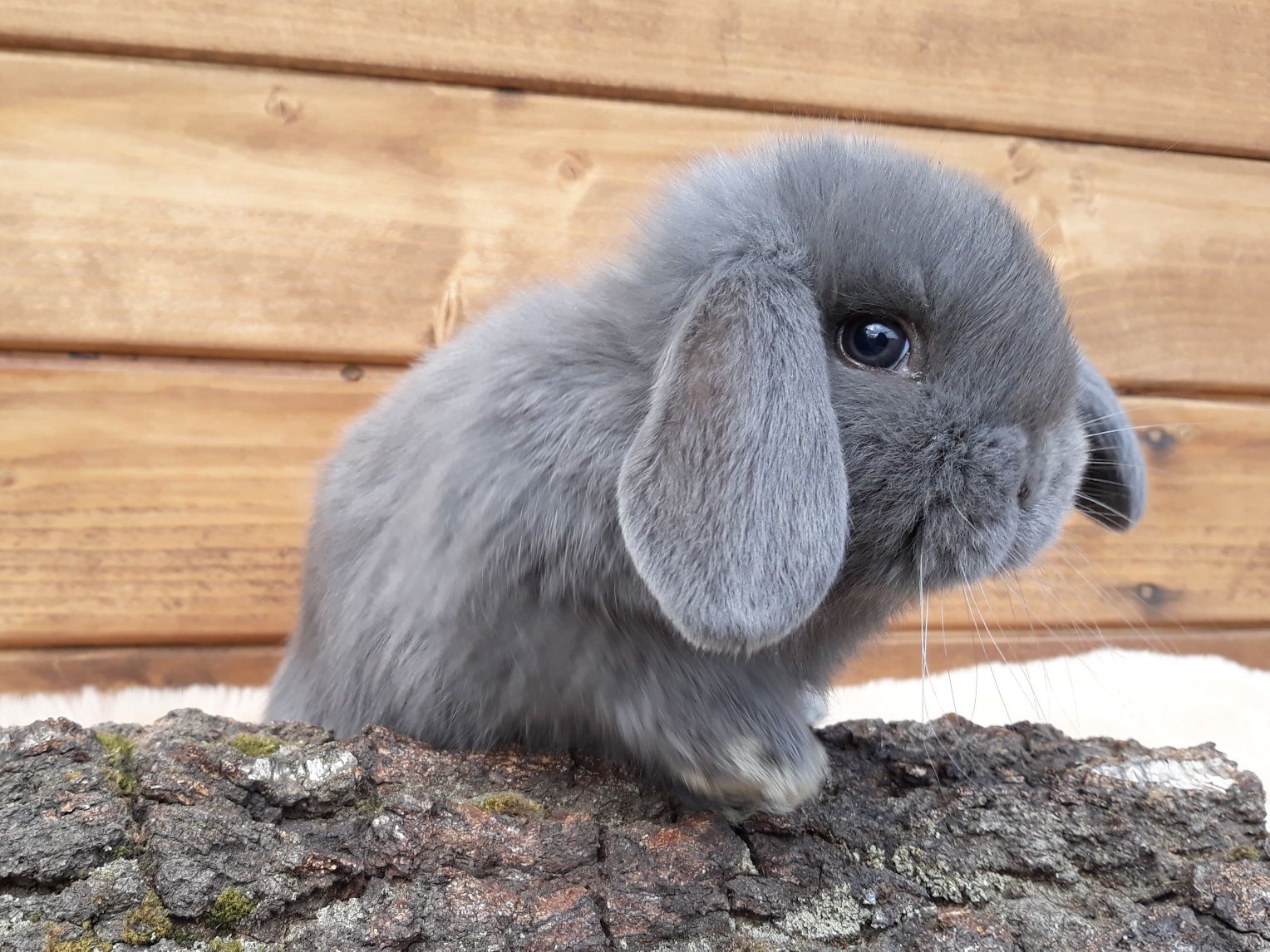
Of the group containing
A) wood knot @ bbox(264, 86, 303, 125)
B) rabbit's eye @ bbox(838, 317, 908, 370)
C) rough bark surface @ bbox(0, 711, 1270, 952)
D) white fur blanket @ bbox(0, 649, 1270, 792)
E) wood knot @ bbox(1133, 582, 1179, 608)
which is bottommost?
white fur blanket @ bbox(0, 649, 1270, 792)

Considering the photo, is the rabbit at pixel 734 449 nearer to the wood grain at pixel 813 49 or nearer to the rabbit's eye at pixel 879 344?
the rabbit's eye at pixel 879 344

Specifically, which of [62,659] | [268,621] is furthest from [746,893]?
[62,659]

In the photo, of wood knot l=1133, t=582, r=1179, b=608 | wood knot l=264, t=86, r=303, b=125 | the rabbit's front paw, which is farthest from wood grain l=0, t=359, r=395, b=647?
wood knot l=1133, t=582, r=1179, b=608

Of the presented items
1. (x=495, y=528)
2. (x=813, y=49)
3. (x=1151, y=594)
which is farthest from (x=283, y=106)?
(x=1151, y=594)

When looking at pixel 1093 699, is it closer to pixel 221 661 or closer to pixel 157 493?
pixel 221 661

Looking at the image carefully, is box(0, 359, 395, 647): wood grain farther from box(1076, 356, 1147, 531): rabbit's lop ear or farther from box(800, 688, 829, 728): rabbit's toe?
box(1076, 356, 1147, 531): rabbit's lop ear

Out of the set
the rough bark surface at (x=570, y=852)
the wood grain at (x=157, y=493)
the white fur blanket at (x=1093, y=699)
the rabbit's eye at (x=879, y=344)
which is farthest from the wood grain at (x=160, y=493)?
the rabbit's eye at (x=879, y=344)
